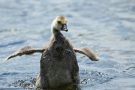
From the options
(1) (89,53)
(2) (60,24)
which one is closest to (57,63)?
(2) (60,24)

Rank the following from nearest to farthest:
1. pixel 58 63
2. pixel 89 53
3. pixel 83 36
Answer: pixel 58 63 → pixel 89 53 → pixel 83 36

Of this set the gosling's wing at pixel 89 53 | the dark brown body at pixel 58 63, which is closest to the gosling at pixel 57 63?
the dark brown body at pixel 58 63

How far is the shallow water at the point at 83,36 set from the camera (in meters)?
13.6

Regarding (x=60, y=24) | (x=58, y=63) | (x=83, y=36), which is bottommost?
(x=83, y=36)

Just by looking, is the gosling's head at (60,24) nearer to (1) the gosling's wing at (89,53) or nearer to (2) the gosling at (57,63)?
(2) the gosling at (57,63)

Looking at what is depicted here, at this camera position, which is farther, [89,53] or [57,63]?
[89,53]

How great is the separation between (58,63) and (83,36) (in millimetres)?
4054

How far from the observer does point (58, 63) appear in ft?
41.0

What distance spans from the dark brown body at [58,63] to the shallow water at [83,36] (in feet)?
1.82

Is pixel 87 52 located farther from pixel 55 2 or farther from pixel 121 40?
pixel 55 2

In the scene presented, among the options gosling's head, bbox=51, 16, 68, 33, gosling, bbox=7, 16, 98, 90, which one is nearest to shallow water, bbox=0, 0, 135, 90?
gosling, bbox=7, 16, 98, 90

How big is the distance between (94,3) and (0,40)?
4.31m

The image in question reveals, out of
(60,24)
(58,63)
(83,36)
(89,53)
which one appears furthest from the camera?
(83,36)

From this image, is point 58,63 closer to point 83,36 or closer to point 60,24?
point 60,24
